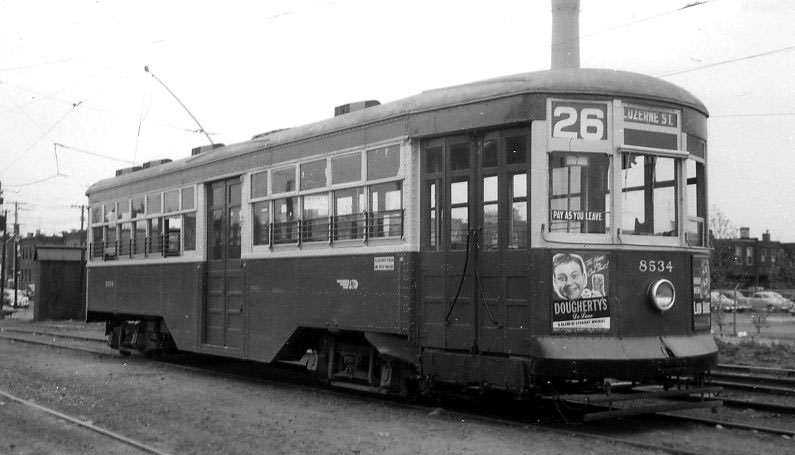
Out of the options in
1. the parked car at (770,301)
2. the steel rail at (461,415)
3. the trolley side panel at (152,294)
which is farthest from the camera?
the parked car at (770,301)

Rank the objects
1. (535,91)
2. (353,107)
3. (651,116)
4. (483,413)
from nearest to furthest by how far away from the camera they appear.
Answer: (535,91)
(651,116)
(483,413)
(353,107)

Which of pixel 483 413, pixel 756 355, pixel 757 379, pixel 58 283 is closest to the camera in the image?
pixel 483 413

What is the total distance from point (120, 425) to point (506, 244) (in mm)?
4314

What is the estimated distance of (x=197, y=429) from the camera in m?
8.48

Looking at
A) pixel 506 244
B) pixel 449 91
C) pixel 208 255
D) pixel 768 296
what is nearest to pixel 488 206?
pixel 506 244

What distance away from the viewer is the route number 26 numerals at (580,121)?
8.06 meters

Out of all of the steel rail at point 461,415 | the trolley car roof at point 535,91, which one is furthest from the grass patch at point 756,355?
the steel rail at point 461,415

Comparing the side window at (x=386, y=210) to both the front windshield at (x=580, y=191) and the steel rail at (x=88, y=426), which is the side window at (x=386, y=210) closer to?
the front windshield at (x=580, y=191)

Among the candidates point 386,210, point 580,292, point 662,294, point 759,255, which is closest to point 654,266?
point 662,294

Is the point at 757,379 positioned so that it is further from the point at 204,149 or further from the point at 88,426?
the point at 204,149

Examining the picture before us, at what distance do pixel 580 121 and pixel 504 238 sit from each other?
132cm

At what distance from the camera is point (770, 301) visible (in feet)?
130

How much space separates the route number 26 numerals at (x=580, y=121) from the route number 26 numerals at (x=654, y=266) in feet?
4.12

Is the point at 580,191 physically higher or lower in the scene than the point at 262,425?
higher
